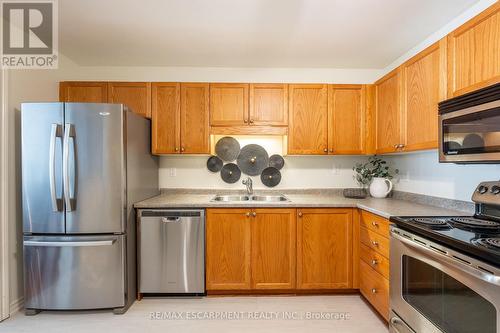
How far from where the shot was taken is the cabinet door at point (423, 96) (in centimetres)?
197

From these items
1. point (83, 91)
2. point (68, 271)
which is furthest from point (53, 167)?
point (83, 91)

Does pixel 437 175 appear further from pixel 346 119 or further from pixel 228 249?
pixel 228 249

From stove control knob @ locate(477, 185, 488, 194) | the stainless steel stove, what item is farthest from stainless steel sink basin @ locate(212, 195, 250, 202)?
stove control knob @ locate(477, 185, 488, 194)

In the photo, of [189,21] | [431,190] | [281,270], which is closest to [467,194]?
[431,190]

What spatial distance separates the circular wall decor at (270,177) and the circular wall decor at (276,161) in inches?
1.9

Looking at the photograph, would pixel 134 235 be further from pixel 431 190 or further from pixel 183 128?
pixel 431 190

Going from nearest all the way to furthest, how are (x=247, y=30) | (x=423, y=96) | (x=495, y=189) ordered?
(x=495, y=189) → (x=423, y=96) → (x=247, y=30)

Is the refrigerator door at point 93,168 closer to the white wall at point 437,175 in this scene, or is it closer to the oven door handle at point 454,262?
the oven door handle at point 454,262

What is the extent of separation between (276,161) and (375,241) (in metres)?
1.45

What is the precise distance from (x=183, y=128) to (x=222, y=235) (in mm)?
1217

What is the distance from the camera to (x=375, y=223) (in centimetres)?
224

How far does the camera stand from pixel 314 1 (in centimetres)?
195

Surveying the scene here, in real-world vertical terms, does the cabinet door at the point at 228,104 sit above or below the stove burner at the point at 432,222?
above

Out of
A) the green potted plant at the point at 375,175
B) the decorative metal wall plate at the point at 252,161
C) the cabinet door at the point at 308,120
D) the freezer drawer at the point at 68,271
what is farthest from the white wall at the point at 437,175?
the freezer drawer at the point at 68,271
